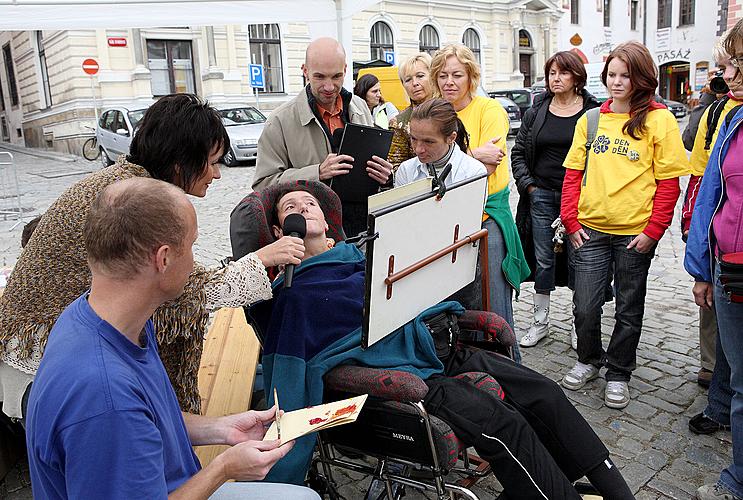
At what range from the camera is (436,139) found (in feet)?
11.0

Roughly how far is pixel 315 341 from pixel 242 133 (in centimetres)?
1422

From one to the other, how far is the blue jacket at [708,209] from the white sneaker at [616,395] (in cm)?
102

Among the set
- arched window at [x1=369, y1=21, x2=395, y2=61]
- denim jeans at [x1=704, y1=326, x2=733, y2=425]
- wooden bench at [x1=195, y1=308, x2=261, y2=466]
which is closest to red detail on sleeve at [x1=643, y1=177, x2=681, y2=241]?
denim jeans at [x1=704, y1=326, x2=733, y2=425]

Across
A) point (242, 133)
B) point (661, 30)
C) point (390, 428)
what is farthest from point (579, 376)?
point (661, 30)

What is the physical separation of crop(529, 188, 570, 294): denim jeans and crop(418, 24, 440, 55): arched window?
27833mm

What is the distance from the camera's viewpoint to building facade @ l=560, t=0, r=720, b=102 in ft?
125

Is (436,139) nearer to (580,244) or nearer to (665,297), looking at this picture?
(580,244)

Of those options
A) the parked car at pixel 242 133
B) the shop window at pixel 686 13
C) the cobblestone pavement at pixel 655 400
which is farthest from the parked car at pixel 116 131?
the shop window at pixel 686 13

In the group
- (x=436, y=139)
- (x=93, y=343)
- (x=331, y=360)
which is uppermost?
(x=436, y=139)

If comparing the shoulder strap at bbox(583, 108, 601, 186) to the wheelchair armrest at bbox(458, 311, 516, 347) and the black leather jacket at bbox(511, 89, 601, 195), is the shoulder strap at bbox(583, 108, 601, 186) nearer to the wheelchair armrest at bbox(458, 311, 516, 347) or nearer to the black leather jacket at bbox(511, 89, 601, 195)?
the black leather jacket at bbox(511, 89, 601, 195)

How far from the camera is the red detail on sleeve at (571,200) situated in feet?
12.6

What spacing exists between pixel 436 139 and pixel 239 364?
5.37 feet

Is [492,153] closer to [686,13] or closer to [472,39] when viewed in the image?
[472,39]

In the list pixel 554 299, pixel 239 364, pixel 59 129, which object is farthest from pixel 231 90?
pixel 239 364
